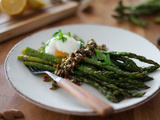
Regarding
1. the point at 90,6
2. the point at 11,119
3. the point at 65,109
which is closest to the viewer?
the point at 65,109

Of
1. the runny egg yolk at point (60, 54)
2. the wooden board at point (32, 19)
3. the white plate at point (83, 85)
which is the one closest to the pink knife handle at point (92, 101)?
the white plate at point (83, 85)

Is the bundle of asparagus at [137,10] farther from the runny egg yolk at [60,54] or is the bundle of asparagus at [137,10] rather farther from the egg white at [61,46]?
the runny egg yolk at [60,54]

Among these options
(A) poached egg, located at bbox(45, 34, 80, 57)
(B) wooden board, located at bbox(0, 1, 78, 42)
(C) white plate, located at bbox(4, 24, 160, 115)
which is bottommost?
(C) white plate, located at bbox(4, 24, 160, 115)

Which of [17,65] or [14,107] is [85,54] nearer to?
[17,65]

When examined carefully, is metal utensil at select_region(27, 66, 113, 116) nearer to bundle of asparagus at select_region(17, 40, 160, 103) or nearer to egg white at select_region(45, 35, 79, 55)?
bundle of asparagus at select_region(17, 40, 160, 103)

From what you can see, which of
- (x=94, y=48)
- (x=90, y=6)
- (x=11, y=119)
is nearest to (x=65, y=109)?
(x=11, y=119)

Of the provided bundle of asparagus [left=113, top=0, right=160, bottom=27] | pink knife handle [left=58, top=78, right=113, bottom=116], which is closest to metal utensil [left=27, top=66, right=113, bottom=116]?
pink knife handle [left=58, top=78, right=113, bottom=116]
